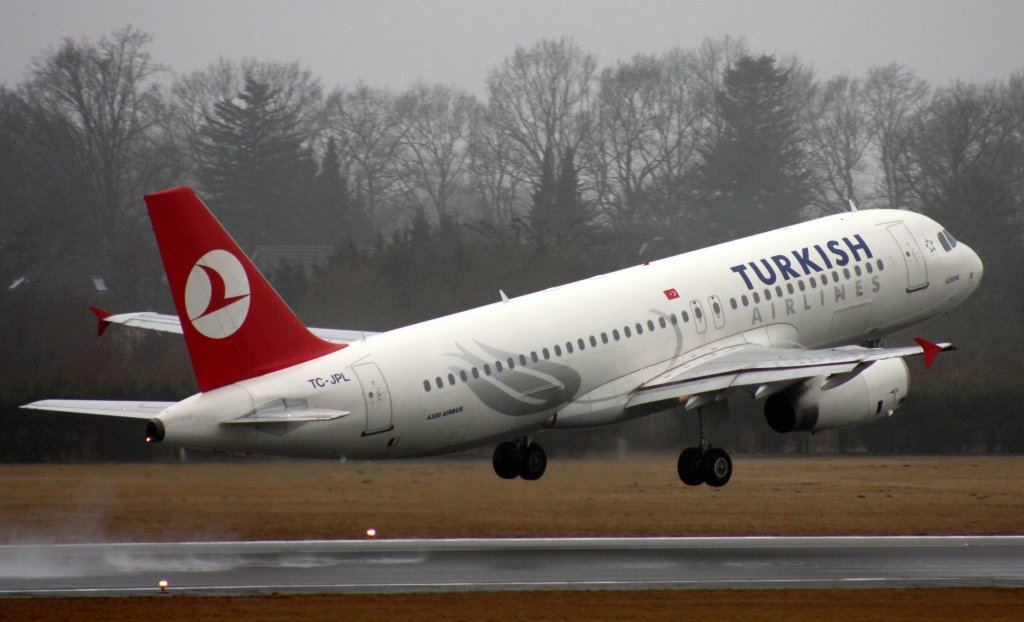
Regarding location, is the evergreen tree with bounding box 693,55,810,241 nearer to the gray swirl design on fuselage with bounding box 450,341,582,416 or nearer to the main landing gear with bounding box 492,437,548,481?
the main landing gear with bounding box 492,437,548,481

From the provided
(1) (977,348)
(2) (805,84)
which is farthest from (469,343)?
(2) (805,84)

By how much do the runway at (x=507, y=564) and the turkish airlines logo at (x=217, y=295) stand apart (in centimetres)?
793

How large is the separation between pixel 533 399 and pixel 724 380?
5.23m

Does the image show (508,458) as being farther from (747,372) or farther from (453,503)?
(453,503)

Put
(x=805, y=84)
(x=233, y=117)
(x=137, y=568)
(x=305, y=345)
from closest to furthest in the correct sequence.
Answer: (x=305, y=345) → (x=137, y=568) → (x=233, y=117) → (x=805, y=84)

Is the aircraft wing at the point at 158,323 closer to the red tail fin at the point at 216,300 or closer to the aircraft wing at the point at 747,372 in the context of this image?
the red tail fin at the point at 216,300

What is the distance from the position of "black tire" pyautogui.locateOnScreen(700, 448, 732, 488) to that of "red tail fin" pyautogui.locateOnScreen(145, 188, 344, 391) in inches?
475

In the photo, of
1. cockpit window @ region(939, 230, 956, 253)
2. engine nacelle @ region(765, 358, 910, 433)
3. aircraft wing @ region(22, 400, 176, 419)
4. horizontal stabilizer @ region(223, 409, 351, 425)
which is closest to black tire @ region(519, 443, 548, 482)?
engine nacelle @ region(765, 358, 910, 433)

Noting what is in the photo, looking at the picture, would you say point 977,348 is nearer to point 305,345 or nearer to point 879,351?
point 879,351

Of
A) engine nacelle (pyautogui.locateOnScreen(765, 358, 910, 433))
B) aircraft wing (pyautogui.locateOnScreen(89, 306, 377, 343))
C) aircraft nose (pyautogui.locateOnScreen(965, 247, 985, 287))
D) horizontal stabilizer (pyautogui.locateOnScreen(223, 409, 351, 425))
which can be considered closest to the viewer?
horizontal stabilizer (pyautogui.locateOnScreen(223, 409, 351, 425))

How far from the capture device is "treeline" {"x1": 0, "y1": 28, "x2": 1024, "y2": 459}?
257ft

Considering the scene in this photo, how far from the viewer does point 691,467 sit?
4462 cm

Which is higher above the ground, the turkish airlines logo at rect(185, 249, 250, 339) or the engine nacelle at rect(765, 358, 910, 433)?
the turkish airlines logo at rect(185, 249, 250, 339)

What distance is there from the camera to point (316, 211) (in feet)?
406
